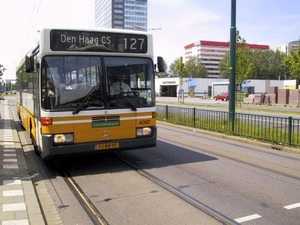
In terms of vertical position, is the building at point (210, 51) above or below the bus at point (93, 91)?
above

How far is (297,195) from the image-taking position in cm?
557

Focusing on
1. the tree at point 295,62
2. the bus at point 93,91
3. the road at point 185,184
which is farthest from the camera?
the tree at point 295,62

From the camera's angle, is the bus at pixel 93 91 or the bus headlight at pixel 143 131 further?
the bus headlight at pixel 143 131

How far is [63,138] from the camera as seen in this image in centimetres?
679

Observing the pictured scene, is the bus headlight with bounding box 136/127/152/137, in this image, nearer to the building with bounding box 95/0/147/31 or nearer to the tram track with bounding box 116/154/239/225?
the tram track with bounding box 116/154/239/225

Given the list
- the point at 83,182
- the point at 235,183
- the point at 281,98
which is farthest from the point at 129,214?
the point at 281,98

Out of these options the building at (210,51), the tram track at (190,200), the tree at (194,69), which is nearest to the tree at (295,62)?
the tram track at (190,200)

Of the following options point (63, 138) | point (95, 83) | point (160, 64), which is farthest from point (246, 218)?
point (160, 64)

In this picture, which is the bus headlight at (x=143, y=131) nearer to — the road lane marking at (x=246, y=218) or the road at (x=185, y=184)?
the road at (x=185, y=184)

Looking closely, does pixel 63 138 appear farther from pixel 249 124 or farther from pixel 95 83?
pixel 249 124

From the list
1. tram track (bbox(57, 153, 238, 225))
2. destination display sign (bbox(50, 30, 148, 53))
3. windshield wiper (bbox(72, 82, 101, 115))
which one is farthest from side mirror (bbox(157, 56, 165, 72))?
tram track (bbox(57, 153, 238, 225))

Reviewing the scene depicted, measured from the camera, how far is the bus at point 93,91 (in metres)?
6.73

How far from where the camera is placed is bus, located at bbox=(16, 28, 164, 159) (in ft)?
22.1

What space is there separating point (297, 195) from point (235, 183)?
1141 millimetres
